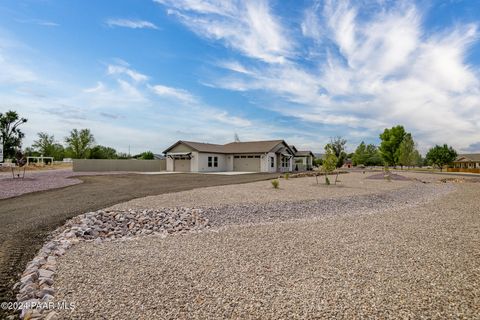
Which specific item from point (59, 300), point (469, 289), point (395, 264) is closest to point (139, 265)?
point (59, 300)

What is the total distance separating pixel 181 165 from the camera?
107 feet

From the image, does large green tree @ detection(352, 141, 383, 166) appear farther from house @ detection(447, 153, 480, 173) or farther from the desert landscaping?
the desert landscaping

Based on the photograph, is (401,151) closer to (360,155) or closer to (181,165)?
(360,155)

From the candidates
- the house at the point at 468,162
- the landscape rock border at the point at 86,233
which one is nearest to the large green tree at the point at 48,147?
the landscape rock border at the point at 86,233

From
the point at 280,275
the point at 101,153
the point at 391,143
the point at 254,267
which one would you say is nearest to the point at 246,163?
the point at 254,267

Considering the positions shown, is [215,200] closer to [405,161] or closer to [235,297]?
[235,297]

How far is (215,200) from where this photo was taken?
10.1m

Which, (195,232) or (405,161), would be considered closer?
(195,232)

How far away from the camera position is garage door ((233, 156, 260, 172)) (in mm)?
32188

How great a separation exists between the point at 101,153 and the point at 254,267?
5407cm

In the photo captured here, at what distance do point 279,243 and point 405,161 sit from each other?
177 feet

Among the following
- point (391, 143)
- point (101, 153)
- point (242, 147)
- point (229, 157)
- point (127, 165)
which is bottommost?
point (127, 165)

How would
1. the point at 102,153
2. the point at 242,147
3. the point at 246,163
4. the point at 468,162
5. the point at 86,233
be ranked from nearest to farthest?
the point at 86,233 < the point at 246,163 < the point at 242,147 < the point at 102,153 < the point at 468,162

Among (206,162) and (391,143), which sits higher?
(391,143)
